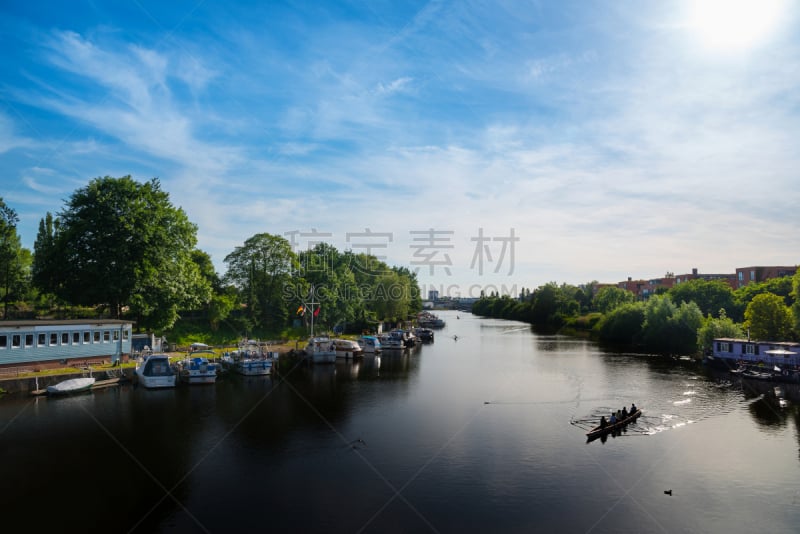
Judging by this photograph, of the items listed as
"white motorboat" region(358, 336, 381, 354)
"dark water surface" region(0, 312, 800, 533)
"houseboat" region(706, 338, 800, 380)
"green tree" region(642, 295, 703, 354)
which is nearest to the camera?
"dark water surface" region(0, 312, 800, 533)

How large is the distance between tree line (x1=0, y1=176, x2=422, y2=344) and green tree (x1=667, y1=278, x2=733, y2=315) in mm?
78940

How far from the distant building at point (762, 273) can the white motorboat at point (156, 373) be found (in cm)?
15713

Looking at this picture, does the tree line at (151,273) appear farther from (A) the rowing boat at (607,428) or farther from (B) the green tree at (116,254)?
(A) the rowing boat at (607,428)

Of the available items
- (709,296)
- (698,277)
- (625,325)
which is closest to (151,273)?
(625,325)

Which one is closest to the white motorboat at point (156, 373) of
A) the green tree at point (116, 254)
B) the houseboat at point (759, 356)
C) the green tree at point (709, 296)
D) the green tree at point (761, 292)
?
the green tree at point (116, 254)

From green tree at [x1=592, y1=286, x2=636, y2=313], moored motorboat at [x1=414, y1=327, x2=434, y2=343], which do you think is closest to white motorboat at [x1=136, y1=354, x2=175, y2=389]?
moored motorboat at [x1=414, y1=327, x2=434, y2=343]

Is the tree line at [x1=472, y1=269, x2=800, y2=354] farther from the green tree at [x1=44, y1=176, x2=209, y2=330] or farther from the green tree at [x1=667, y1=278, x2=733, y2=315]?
the green tree at [x1=44, y1=176, x2=209, y2=330]

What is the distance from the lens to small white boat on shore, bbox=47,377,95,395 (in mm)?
44750

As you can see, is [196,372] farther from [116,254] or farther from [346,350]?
[346,350]

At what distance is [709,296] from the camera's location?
117812 mm

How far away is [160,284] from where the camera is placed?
63.2 metres

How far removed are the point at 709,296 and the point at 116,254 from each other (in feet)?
393

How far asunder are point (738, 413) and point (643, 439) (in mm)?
14201

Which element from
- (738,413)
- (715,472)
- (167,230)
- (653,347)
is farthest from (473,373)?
(653,347)
